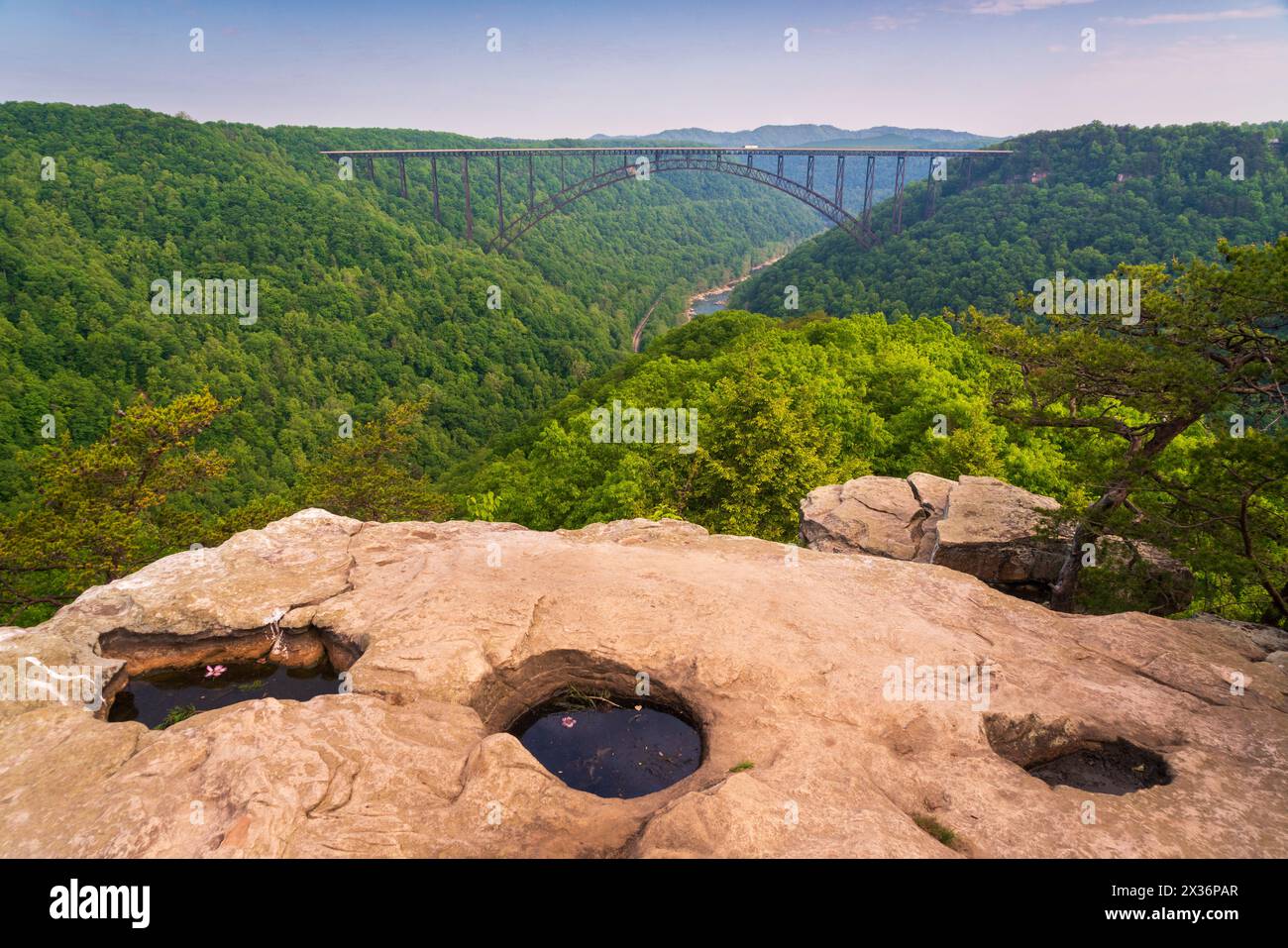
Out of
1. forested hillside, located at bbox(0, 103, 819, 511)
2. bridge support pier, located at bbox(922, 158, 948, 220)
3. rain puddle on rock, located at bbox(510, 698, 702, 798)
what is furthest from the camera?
Result: bridge support pier, located at bbox(922, 158, 948, 220)

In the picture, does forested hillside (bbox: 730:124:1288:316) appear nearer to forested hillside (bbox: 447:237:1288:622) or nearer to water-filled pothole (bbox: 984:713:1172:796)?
forested hillside (bbox: 447:237:1288:622)

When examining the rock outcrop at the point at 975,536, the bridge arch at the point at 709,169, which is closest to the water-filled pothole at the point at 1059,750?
the rock outcrop at the point at 975,536

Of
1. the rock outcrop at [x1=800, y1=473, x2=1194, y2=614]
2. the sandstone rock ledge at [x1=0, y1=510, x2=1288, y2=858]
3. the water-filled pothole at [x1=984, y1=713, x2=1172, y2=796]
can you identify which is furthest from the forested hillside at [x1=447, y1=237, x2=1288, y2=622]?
the water-filled pothole at [x1=984, y1=713, x2=1172, y2=796]

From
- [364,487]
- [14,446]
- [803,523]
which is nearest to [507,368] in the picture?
[14,446]

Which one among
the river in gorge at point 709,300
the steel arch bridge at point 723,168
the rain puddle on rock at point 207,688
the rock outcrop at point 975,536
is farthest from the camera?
the river in gorge at point 709,300

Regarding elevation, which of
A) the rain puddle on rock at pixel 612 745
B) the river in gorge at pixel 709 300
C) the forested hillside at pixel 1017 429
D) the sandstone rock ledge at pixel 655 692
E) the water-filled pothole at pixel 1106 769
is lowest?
the rain puddle on rock at pixel 612 745

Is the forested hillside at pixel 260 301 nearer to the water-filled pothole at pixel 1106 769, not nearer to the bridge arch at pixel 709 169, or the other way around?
the bridge arch at pixel 709 169
